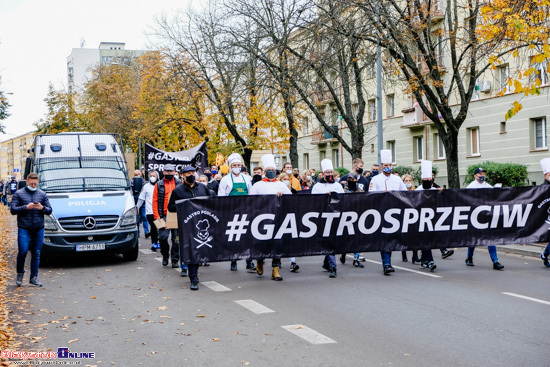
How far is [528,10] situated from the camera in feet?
45.0

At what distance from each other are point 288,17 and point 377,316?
1819 centimetres

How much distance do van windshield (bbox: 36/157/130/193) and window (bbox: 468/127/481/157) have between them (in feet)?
82.6

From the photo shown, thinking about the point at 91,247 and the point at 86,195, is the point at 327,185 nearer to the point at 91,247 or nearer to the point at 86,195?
the point at 91,247

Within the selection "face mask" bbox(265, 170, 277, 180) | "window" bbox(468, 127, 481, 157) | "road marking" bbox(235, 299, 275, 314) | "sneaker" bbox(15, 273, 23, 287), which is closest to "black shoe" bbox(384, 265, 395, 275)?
"face mask" bbox(265, 170, 277, 180)

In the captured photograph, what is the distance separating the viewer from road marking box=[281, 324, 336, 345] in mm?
6863

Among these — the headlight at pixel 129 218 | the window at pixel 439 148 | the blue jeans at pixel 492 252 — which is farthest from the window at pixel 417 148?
the headlight at pixel 129 218

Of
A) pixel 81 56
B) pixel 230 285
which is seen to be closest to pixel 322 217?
pixel 230 285

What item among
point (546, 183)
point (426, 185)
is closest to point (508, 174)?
point (546, 183)

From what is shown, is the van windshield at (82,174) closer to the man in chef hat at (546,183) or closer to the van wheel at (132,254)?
the van wheel at (132,254)

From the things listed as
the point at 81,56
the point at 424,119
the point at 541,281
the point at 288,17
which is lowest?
the point at 541,281

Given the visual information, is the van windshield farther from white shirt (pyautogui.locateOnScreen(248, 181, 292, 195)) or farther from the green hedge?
the green hedge

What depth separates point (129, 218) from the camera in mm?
13492

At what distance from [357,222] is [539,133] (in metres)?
22.3

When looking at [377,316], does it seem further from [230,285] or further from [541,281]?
[541,281]
